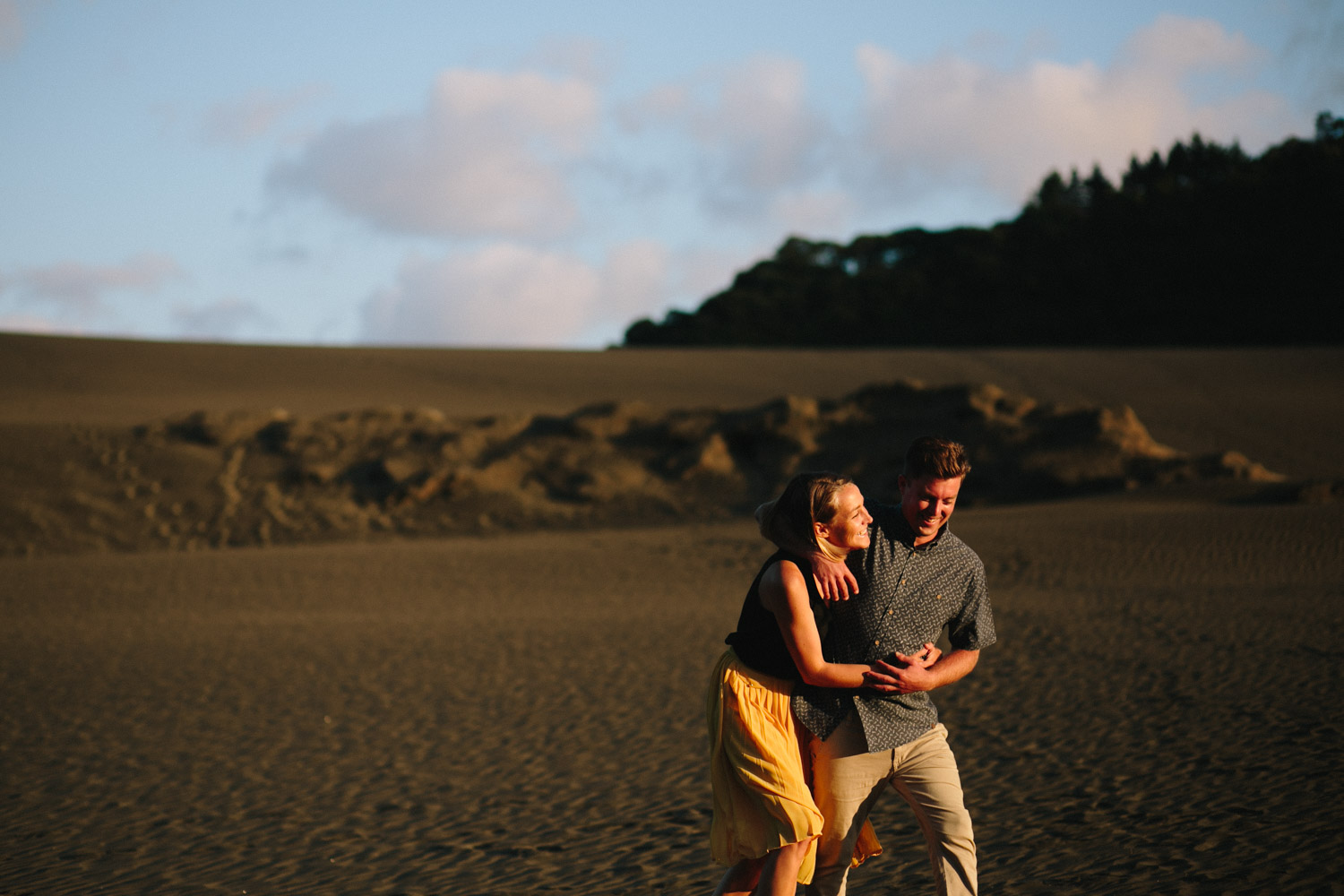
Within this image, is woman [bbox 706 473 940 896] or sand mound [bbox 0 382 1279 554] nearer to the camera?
woman [bbox 706 473 940 896]

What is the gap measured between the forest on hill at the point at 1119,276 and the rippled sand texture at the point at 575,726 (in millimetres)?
34365

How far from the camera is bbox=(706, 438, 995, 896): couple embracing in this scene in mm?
3270

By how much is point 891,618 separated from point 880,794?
0.56m

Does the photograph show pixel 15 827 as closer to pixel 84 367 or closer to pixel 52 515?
pixel 52 515

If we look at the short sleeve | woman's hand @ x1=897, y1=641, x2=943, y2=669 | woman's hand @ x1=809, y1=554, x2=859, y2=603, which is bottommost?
woman's hand @ x1=897, y1=641, x2=943, y2=669

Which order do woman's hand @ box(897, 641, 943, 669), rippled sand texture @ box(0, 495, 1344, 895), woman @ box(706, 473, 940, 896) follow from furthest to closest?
rippled sand texture @ box(0, 495, 1344, 895) < woman's hand @ box(897, 641, 943, 669) < woman @ box(706, 473, 940, 896)

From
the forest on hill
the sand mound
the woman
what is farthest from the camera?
the forest on hill

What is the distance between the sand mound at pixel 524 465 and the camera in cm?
2039

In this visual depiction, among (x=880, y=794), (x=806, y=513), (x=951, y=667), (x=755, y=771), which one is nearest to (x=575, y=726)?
(x=880, y=794)

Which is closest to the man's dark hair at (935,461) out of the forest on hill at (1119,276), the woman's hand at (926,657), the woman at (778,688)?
the woman at (778,688)

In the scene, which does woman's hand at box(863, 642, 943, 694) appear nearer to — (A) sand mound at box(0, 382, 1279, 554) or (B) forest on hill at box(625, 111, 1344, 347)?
(A) sand mound at box(0, 382, 1279, 554)

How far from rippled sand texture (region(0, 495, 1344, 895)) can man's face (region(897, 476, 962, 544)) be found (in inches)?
90.3

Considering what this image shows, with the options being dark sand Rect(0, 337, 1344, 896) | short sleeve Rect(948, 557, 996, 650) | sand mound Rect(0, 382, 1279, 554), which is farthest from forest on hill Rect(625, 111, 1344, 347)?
short sleeve Rect(948, 557, 996, 650)

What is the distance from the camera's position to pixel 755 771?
3.27 m
